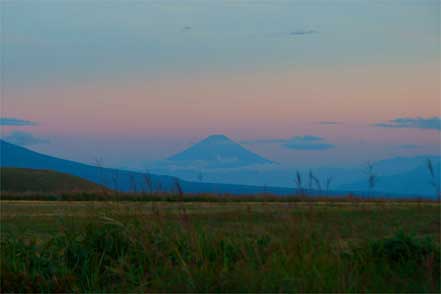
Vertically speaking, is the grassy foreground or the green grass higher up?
the green grass

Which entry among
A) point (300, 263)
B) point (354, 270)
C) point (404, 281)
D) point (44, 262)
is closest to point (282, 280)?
point (300, 263)

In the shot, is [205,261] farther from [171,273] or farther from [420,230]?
[420,230]

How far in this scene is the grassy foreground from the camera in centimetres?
792

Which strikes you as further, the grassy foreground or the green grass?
the green grass

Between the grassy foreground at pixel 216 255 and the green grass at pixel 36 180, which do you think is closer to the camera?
the grassy foreground at pixel 216 255

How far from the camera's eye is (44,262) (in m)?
9.27

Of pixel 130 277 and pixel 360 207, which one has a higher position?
pixel 360 207

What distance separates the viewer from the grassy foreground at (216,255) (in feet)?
26.0

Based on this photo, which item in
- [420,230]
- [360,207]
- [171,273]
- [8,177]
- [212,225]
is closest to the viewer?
[171,273]

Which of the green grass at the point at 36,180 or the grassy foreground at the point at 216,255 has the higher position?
the green grass at the point at 36,180

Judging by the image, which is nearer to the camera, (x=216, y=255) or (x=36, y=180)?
(x=216, y=255)

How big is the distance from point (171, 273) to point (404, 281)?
9.65 ft

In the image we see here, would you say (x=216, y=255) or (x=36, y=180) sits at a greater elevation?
(x=36, y=180)

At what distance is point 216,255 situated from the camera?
913 centimetres
